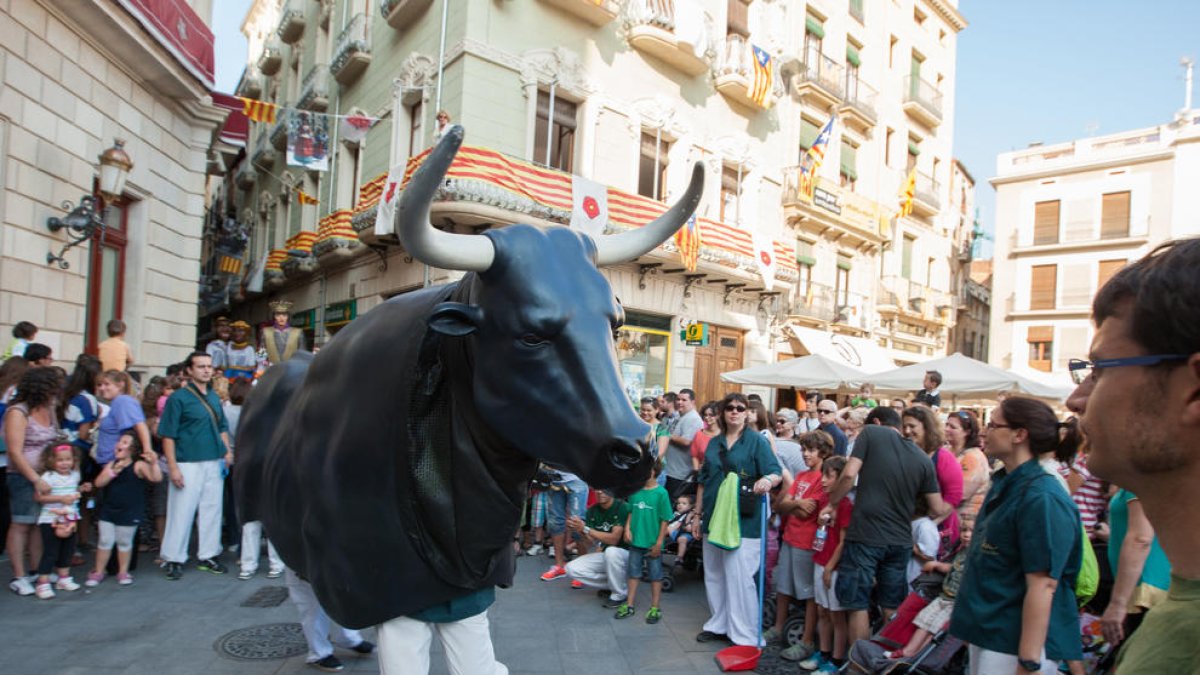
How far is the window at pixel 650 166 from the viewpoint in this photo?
52.9 ft

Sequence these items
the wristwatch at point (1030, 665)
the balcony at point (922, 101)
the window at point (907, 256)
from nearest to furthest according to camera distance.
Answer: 1. the wristwatch at point (1030, 665)
2. the balcony at point (922, 101)
3. the window at point (907, 256)

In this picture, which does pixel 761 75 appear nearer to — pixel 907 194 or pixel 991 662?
pixel 907 194

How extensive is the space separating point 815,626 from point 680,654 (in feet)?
3.75

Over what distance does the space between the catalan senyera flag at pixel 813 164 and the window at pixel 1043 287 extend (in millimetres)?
19401

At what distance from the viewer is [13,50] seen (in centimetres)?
723

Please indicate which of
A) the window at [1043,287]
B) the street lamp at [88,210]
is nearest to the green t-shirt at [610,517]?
the street lamp at [88,210]

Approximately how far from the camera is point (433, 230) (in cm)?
189

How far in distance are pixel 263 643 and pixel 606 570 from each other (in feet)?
9.83

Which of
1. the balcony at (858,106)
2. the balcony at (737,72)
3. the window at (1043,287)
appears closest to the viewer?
the balcony at (737,72)

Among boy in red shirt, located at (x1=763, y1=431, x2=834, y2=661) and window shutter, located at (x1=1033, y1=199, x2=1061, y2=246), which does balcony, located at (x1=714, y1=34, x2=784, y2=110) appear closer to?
boy in red shirt, located at (x1=763, y1=431, x2=834, y2=661)

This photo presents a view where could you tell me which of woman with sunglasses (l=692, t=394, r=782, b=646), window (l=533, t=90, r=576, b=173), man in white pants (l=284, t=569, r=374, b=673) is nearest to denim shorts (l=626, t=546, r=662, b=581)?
woman with sunglasses (l=692, t=394, r=782, b=646)

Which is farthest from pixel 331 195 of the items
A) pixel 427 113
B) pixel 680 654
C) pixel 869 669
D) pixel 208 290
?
pixel 869 669

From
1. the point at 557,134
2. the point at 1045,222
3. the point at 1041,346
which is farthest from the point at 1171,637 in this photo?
the point at 1045,222

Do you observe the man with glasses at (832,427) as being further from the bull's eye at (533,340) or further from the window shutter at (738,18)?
the window shutter at (738,18)
